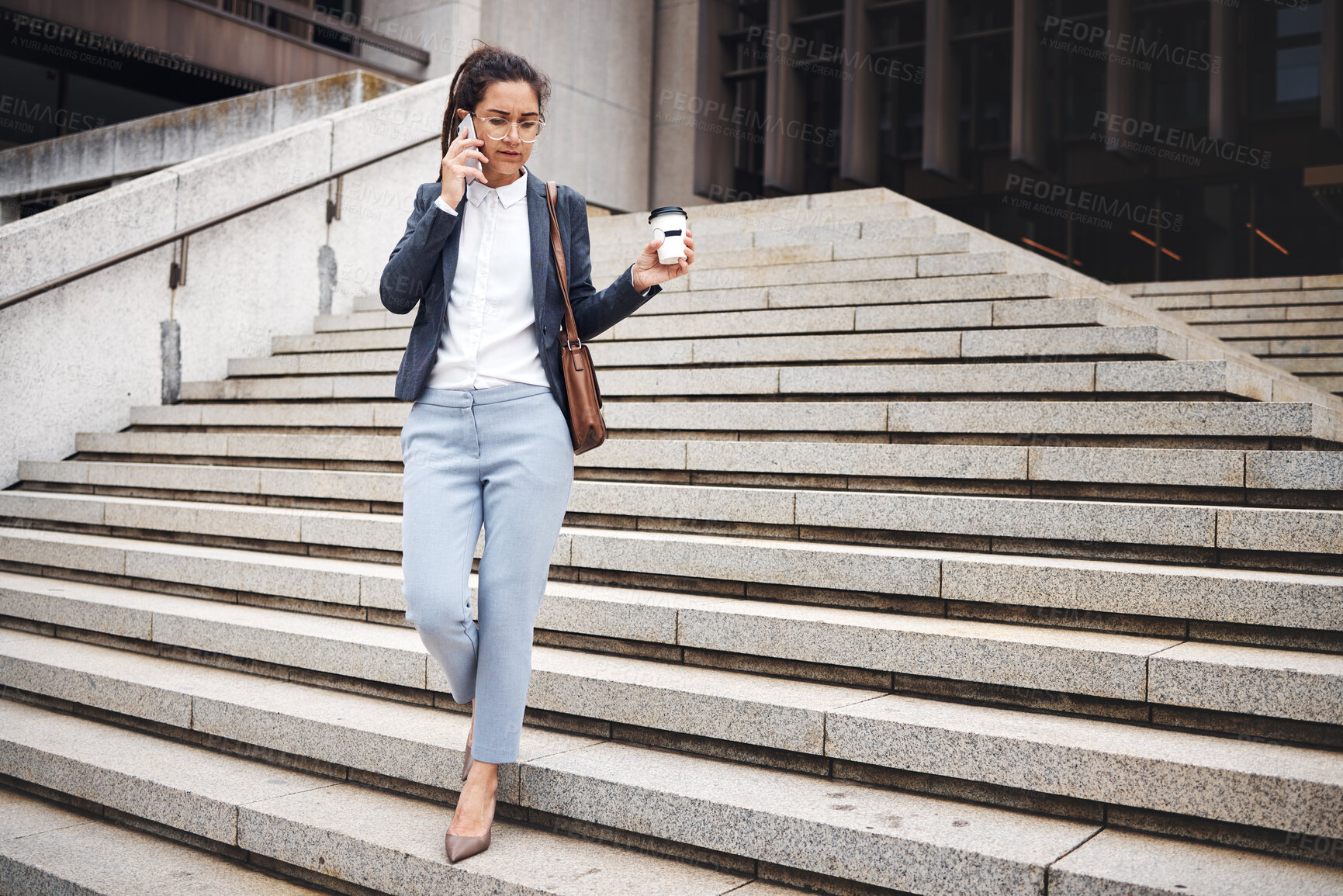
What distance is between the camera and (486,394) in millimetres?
2531

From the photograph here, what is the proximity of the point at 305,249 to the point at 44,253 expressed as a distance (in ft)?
7.10

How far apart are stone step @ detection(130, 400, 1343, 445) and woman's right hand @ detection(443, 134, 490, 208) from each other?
262 cm

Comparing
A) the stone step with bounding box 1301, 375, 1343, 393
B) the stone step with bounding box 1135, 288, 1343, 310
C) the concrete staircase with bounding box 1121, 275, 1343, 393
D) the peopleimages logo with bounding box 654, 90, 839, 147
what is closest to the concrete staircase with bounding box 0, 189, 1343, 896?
the stone step with bounding box 1301, 375, 1343, 393

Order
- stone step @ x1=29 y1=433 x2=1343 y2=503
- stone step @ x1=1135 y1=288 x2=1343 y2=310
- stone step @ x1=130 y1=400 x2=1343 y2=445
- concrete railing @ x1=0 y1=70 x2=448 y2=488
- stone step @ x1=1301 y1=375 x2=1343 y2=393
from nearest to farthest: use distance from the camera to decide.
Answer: stone step @ x1=29 y1=433 x2=1343 y2=503, stone step @ x1=130 y1=400 x2=1343 y2=445, concrete railing @ x1=0 y1=70 x2=448 y2=488, stone step @ x1=1301 y1=375 x2=1343 y2=393, stone step @ x1=1135 y1=288 x2=1343 y2=310

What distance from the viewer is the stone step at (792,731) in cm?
244

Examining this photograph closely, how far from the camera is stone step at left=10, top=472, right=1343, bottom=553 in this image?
11.2 feet

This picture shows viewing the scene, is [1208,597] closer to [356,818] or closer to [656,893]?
[656,893]

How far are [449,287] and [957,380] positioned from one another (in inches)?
118

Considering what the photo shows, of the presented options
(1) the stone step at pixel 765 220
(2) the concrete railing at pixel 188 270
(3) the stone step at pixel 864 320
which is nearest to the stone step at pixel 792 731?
(3) the stone step at pixel 864 320

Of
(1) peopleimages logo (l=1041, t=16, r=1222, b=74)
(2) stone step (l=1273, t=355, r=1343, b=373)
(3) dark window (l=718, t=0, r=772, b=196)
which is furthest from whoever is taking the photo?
(3) dark window (l=718, t=0, r=772, b=196)

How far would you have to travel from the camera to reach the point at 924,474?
4305 millimetres

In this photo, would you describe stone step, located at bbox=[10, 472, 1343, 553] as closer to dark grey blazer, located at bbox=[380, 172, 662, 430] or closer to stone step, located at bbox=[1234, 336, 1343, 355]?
dark grey blazer, located at bbox=[380, 172, 662, 430]

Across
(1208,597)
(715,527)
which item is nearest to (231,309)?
(715,527)

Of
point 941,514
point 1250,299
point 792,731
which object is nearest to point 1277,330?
point 1250,299
